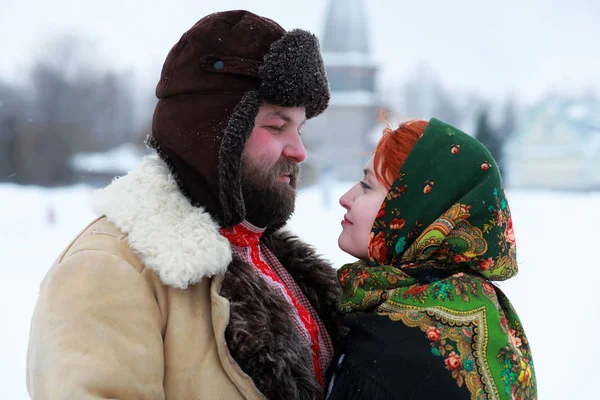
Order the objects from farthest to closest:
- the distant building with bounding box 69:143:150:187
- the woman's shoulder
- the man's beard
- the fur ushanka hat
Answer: the distant building with bounding box 69:143:150:187 → the man's beard → the fur ushanka hat → the woman's shoulder

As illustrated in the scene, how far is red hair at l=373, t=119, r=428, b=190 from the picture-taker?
67.0 inches

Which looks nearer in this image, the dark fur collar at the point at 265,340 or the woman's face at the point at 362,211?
the dark fur collar at the point at 265,340

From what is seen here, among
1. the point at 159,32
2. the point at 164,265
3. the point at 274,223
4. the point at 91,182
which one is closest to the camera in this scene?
the point at 164,265

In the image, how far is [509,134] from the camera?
2111 centimetres

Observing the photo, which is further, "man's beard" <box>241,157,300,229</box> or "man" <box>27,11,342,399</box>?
"man's beard" <box>241,157,300,229</box>

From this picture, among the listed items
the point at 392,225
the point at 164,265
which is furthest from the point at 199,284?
the point at 392,225

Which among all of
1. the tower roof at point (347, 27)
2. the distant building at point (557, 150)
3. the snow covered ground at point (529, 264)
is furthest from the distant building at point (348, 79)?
the snow covered ground at point (529, 264)

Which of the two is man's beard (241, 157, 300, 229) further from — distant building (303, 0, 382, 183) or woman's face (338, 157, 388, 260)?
distant building (303, 0, 382, 183)

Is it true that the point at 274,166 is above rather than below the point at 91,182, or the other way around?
above

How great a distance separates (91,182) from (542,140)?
504 inches

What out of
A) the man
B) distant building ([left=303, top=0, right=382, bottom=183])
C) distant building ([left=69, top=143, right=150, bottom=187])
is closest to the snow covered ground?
the man

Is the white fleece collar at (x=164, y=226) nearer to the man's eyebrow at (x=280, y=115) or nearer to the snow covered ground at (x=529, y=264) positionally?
the snow covered ground at (x=529, y=264)

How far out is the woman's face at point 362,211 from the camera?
67.7 inches

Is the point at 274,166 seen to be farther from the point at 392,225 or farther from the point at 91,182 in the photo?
the point at 91,182
